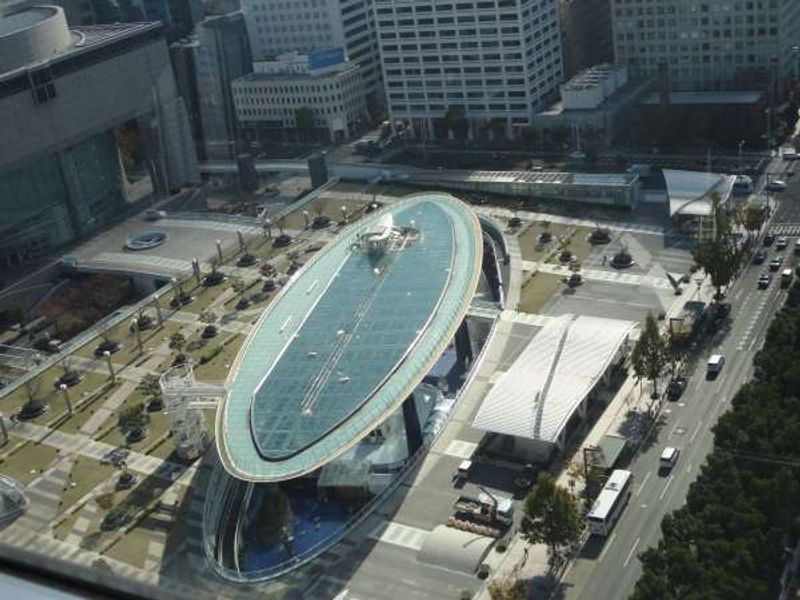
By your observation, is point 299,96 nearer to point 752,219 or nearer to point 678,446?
point 752,219

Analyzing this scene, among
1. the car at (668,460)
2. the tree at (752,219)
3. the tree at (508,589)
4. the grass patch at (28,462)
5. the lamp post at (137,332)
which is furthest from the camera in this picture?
the tree at (752,219)

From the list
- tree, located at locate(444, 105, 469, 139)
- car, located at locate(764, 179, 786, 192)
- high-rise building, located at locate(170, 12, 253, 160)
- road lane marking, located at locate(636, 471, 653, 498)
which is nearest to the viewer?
road lane marking, located at locate(636, 471, 653, 498)

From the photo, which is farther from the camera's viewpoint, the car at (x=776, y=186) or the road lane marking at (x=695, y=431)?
the car at (x=776, y=186)

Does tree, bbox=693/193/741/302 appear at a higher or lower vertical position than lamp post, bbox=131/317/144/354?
higher

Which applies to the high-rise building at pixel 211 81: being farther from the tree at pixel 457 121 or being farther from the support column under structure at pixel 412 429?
the support column under structure at pixel 412 429

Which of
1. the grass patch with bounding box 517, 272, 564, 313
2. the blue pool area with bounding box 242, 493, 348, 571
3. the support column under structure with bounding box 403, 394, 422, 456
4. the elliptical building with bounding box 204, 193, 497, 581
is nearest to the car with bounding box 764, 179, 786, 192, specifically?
the grass patch with bounding box 517, 272, 564, 313

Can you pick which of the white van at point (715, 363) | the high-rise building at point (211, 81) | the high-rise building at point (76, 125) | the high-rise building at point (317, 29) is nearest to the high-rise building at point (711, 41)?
the high-rise building at point (317, 29)

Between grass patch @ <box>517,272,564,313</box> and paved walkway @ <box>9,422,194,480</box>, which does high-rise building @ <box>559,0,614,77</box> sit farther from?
paved walkway @ <box>9,422,194,480</box>

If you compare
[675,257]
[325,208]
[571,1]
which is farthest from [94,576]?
[571,1]
